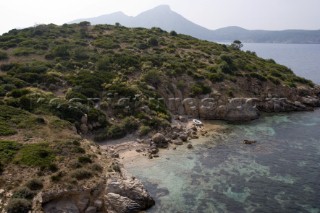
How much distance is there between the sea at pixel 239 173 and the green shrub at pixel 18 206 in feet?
30.6

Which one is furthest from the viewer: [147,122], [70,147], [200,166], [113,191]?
[147,122]

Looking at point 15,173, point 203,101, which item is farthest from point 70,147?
point 203,101

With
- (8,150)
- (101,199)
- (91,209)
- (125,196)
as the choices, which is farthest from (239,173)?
(8,150)

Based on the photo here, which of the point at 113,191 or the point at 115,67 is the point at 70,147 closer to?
the point at 113,191

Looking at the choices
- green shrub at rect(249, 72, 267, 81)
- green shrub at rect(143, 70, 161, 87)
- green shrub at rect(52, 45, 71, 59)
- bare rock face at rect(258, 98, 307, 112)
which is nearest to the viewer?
green shrub at rect(143, 70, 161, 87)

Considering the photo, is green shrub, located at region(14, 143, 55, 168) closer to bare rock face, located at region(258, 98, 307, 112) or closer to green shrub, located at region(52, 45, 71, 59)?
green shrub, located at region(52, 45, 71, 59)

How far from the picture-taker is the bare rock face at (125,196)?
25.2 m

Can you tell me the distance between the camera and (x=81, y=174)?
26438mm

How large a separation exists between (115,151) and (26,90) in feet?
48.8

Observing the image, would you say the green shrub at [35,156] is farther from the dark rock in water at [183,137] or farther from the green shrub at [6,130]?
the dark rock in water at [183,137]

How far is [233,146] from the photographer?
1614 inches

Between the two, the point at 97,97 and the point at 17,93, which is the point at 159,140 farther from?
the point at 17,93

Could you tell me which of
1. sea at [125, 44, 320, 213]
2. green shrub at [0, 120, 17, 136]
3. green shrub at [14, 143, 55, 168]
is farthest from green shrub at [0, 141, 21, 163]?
sea at [125, 44, 320, 213]

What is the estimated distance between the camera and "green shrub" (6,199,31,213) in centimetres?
2242
